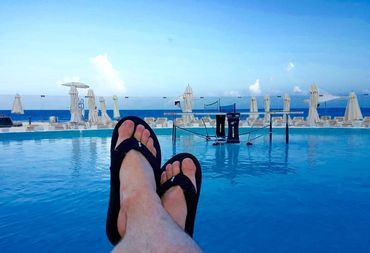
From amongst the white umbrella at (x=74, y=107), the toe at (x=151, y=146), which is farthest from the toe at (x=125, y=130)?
the white umbrella at (x=74, y=107)

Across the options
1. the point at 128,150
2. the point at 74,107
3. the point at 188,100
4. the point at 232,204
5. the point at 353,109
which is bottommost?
the point at 232,204

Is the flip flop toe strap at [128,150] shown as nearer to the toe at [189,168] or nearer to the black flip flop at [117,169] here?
the black flip flop at [117,169]

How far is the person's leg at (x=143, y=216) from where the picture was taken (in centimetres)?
94

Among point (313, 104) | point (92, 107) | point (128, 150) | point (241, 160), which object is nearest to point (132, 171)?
point (128, 150)

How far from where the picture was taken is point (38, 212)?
353cm

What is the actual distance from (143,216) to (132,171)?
0.50 m

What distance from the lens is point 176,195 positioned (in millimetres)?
1682

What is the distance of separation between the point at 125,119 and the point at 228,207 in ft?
7.11

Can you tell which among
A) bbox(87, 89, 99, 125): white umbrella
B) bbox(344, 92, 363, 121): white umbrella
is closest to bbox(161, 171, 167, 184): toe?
bbox(87, 89, 99, 125): white umbrella

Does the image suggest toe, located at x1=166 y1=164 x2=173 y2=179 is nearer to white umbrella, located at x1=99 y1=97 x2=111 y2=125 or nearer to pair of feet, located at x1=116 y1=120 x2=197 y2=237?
pair of feet, located at x1=116 y1=120 x2=197 y2=237

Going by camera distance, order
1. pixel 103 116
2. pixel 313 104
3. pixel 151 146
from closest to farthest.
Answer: pixel 151 146
pixel 313 104
pixel 103 116

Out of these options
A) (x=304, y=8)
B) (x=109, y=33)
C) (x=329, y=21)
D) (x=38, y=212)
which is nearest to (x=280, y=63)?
(x=329, y=21)

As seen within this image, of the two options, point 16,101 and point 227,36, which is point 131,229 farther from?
point 16,101

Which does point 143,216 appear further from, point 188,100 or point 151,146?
point 188,100
